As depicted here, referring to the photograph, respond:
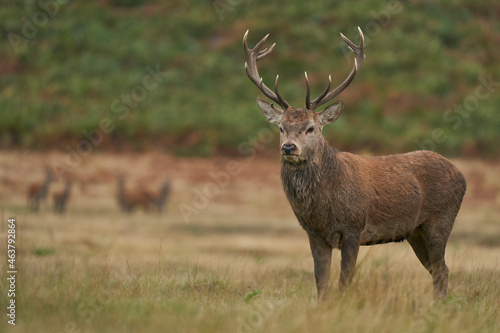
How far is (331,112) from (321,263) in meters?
1.52

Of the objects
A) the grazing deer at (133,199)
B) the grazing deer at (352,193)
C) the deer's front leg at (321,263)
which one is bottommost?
Answer: the grazing deer at (133,199)

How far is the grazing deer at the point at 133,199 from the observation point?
21.5m

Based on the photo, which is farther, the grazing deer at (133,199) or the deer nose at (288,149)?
the grazing deer at (133,199)

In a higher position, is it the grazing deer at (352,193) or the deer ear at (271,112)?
the deer ear at (271,112)

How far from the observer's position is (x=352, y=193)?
320 inches

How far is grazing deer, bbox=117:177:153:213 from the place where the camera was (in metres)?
21.5

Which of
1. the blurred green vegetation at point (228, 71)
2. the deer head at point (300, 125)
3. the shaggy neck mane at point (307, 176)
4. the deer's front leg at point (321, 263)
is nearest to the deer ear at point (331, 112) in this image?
the deer head at point (300, 125)

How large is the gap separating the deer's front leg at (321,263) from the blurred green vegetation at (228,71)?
18.9 meters

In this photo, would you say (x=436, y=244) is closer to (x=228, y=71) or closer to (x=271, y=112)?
(x=271, y=112)

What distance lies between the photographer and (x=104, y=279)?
7.99m

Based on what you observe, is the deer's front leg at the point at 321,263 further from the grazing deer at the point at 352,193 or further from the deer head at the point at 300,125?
the deer head at the point at 300,125

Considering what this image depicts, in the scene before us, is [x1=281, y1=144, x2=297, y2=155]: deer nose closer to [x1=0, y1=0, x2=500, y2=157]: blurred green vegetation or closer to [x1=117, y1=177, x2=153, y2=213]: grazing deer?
[x1=117, y1=177, x2=153, y2=213]: grazing deer

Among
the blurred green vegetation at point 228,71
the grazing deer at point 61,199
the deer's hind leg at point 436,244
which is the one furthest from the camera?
the blurred green vegetation at point 228,71

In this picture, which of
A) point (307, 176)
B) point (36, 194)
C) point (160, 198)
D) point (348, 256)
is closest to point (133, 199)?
point (160, 198)
